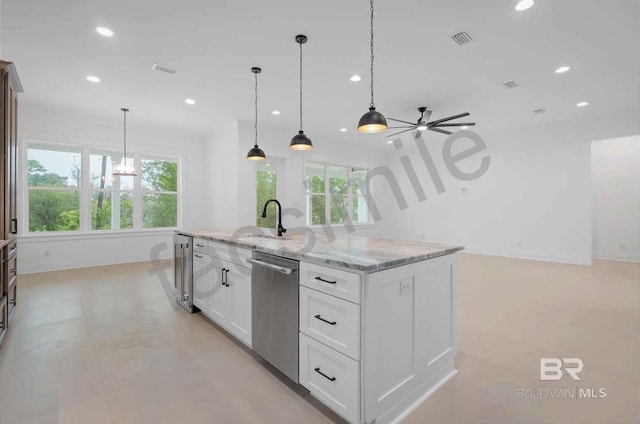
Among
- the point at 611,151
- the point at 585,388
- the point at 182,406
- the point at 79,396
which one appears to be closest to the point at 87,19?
the point at 79,396

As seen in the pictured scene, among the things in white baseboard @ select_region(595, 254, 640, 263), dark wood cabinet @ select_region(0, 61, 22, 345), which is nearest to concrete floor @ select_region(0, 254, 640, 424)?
dark wood cabinet @ select_region(0, 61, 22, 345)

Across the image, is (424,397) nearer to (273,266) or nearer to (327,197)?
(273,266)

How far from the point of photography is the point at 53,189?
5457mm

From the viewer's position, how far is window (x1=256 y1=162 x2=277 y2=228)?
21.8ft

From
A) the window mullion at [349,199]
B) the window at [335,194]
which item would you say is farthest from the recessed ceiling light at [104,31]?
the window mullion at [349,199]

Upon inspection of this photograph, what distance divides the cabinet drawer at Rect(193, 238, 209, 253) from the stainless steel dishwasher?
0.94 metres

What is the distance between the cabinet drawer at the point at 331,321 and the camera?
1486mm

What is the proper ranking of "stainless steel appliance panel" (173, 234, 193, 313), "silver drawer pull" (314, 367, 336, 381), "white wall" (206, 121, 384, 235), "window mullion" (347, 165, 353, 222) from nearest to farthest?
"silver drawer pull" (314, 367, 336, 381) → "stainless steel appliance panel" (173, 234, 193, 313) → "white wall" (206, 121, 384, 235) → "window mullion" (347, 165, 353, 222)

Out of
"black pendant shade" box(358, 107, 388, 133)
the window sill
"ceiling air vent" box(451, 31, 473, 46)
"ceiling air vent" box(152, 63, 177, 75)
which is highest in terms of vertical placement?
"ceiling air vent" box(152, 63, 177, 75)

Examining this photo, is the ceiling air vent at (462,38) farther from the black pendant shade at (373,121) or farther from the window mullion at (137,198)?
the window mullion at (137,198)

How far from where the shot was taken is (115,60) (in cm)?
355

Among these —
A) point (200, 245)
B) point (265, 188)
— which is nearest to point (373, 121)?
point (200, 245)

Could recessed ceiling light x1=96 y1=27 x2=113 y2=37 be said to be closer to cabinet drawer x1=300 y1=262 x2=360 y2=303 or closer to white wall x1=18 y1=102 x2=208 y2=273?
white wall x1=18 y1=102 x2=208 y2=273

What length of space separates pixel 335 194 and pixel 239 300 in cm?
628
